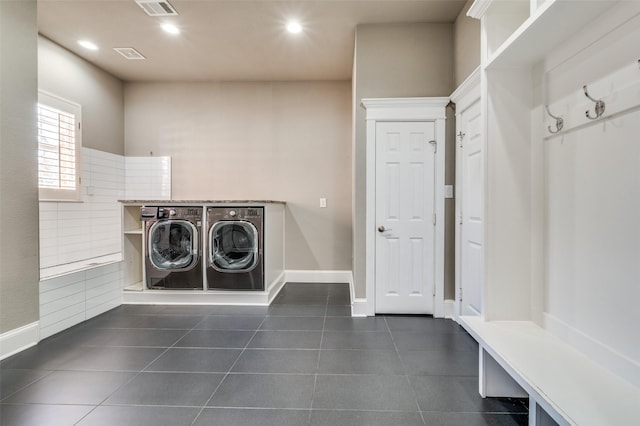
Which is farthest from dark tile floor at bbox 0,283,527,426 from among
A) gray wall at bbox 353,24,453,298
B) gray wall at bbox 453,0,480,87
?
gray wall at bbox 453,0,480,87

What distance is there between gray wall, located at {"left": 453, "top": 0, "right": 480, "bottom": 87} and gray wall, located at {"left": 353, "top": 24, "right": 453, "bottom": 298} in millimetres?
113

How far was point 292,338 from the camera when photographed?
7.87 ft

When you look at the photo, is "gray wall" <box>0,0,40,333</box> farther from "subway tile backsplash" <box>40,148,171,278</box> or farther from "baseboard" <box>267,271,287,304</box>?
"baseboard" <box>267,271,287,304</box>

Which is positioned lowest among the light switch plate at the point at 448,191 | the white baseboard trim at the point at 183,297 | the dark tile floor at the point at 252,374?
the dark tile floor at the point at 252,374

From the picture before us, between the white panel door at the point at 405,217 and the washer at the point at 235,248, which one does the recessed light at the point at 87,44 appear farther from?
the white panel door at the point at 405,217

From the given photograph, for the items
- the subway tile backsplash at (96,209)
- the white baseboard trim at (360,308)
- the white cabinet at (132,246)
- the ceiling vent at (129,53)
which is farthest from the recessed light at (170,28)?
the white baseboard trim at (360,308)

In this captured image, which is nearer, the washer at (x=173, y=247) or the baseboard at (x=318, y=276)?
the washer at (x=173, y=247)

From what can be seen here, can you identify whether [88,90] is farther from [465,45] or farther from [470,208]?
[470,208]

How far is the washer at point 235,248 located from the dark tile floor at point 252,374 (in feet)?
1.56

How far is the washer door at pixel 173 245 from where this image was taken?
10.5 ft

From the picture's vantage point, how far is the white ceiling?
265cm

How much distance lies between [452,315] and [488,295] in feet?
4.81

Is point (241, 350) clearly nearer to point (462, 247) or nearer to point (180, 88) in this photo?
point (462, 247)

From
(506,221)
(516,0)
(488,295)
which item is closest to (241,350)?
(488,295)
